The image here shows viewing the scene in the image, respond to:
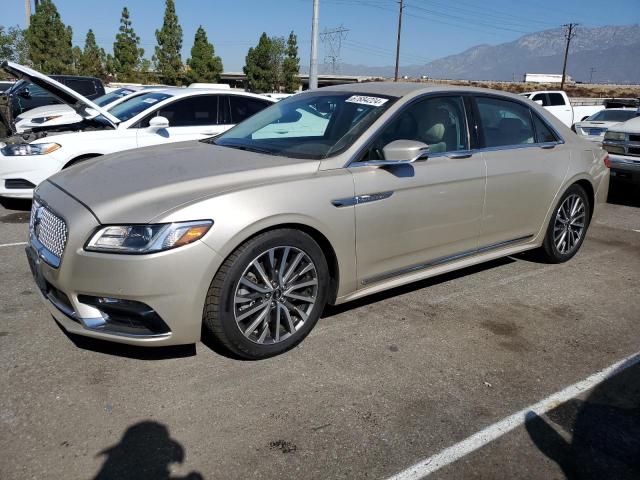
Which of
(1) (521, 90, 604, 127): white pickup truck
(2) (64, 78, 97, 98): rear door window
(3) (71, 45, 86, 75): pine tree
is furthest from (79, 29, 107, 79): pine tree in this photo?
(1) (521, 90, 604, 127): white pickup truck

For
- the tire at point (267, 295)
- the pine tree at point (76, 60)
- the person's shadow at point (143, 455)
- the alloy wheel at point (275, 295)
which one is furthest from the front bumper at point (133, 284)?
the pine tree at point (76, 60)

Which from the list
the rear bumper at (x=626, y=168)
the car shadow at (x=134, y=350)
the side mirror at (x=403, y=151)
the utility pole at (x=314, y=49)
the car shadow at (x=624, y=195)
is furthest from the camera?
the utility pole at (x=314, y=49)

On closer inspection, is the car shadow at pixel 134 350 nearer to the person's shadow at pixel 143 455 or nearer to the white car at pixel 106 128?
the person's shadow at pixel 143 455

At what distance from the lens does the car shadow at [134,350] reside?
3.29 m

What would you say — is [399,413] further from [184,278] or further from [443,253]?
[443,253]

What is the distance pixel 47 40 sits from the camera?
4316cm

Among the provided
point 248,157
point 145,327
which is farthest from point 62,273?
point 248,157

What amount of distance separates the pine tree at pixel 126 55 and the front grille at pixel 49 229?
164ft

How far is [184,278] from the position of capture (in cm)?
282

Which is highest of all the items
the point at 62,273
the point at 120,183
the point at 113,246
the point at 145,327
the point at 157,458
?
the point at 120,183

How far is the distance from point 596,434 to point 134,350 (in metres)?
2.60

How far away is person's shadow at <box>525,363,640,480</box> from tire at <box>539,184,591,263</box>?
2161 millimetres

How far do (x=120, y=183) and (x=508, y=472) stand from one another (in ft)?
8.32

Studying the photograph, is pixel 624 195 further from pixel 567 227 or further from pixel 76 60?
pixel 76 60
